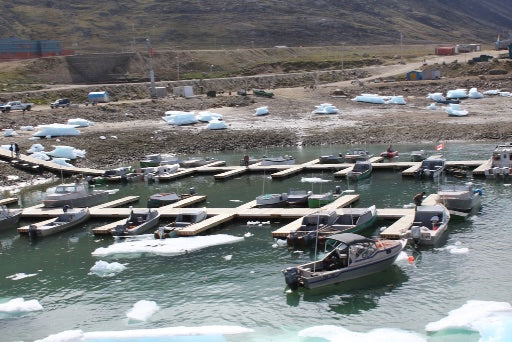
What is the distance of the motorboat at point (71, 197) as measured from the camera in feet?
207

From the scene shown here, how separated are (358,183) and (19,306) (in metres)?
39.2

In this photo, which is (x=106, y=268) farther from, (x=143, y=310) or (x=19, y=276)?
(x=143, y=310)

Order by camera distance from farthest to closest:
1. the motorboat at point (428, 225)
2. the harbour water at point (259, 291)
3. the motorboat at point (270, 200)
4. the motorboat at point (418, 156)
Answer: the motorboat at point (418, 156)
the motorboat at point (270, 200)
the motorboat at point (428, 225)
the harbour water at point (259, 291)

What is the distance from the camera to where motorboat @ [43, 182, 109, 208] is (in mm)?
63062

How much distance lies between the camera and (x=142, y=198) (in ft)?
224

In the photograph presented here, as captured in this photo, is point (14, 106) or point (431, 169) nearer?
point (431, 169)

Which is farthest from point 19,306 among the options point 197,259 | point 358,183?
point 358,183

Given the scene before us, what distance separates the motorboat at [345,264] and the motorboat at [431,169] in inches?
1125

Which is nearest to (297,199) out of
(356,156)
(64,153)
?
(356,156)

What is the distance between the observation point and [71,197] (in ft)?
208

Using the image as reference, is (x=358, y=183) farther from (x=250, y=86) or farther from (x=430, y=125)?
(x=250, y=86)

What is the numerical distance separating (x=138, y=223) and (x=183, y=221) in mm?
3513

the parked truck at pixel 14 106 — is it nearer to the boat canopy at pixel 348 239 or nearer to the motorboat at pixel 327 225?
the motorboat at pixel 327 225

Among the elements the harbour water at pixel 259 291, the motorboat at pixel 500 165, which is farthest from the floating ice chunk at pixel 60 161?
the motorboat at pixel 500 165
